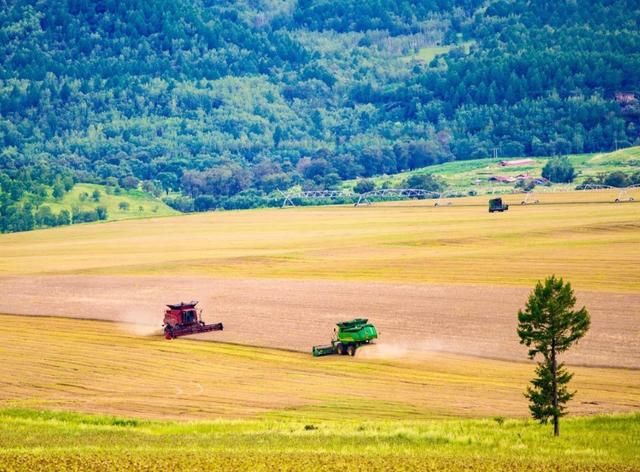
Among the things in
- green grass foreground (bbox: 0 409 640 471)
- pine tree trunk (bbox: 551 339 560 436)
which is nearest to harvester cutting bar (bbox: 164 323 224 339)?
green grass foreground (bbox: 0 409 640 471)

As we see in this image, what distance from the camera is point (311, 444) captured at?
144 ft

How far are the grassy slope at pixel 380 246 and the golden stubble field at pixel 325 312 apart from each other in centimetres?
38

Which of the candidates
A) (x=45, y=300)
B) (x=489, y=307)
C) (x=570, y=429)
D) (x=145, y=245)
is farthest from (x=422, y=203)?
(x=570, y=429)

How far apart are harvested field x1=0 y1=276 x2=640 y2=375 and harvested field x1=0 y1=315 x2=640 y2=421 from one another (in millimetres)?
2968

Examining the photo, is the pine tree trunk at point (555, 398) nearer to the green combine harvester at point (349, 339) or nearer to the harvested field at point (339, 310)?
the harvested field at point (339, 310)

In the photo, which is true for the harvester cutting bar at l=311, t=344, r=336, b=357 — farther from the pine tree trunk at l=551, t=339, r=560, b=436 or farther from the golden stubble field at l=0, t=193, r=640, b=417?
the pine tree trunk at l=551, t=339, r=560, b=436

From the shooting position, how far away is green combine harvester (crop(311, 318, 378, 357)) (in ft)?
220

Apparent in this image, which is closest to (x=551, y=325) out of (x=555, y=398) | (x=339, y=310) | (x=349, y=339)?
(x=555, y=398)

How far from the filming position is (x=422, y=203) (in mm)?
197875

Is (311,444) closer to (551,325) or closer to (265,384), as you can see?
(551,325)

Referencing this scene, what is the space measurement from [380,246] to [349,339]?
56300 mm

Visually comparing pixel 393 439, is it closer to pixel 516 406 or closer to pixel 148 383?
pixel 516 406

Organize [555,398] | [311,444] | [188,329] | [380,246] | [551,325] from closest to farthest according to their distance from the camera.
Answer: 1. [311,444]
2. [555,398]
3. [551,325]
4. [188,329]
5. [380,246]

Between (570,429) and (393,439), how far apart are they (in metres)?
6.56
